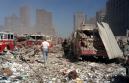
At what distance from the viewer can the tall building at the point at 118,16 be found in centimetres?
8666

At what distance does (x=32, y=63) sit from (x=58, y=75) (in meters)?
4.81

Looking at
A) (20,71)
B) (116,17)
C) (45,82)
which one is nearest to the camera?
(45,82)

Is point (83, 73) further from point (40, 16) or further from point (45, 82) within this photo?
point (40, 16)

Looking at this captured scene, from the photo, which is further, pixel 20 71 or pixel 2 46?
pixel 2 46

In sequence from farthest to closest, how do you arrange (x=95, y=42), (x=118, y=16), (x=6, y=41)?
(x=118, y=16) < (x=6, y=41) < (x=95, y=42)

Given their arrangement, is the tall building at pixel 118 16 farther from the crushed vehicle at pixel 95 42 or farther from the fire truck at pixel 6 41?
the crushed vehicle at pixel 95 42

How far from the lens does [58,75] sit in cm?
1583

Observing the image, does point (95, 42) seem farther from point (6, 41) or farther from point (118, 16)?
point (118, 16)

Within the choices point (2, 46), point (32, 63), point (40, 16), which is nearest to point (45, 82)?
point (32, 63)

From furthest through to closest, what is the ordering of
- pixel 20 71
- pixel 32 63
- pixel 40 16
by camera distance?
pixel 40 16 < pixel 32 63 < pixel 20 71

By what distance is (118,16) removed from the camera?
316ft

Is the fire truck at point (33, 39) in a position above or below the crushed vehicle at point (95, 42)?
below

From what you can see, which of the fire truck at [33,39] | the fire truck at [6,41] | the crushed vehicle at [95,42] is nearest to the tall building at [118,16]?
the fire truck at [33,39]

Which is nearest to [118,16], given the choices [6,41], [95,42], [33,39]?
[33,39]
